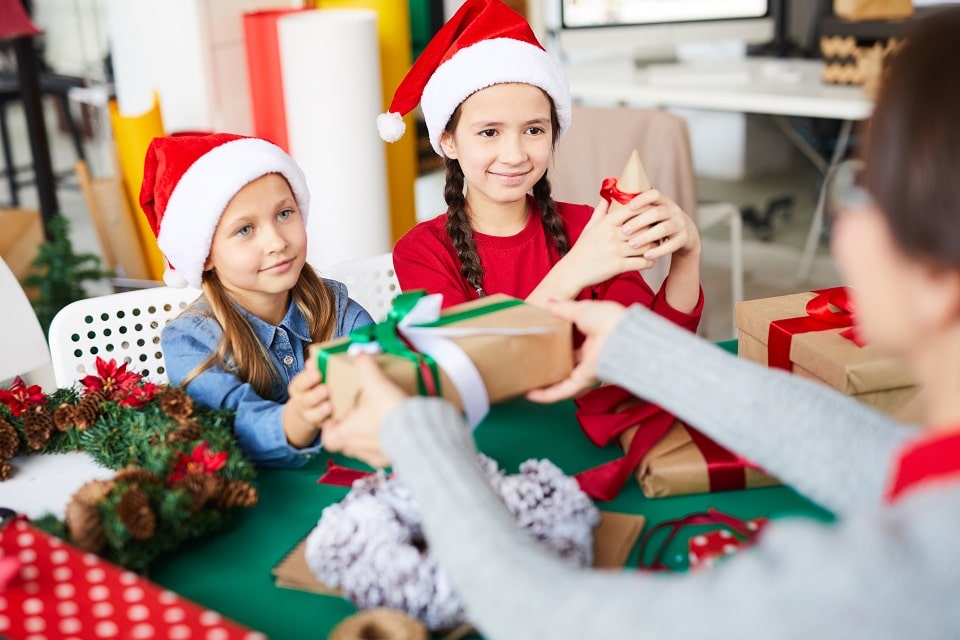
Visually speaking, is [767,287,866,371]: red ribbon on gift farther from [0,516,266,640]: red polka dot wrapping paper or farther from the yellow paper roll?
the yellow paper roll

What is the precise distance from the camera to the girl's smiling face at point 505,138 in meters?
1.73

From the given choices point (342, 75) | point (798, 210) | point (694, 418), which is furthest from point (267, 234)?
point (798, 210)

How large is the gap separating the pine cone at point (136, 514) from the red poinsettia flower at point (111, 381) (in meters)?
0.32

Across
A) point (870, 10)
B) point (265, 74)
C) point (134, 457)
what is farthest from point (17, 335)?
point (870, 10)

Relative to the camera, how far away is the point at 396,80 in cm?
357

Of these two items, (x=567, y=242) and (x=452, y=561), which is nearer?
(x=452, y=561)

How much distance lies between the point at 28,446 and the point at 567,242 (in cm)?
103

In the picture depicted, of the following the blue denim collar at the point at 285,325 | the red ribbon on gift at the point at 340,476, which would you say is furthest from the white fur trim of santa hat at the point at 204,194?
the red ribbon on gift at the point at 340,476

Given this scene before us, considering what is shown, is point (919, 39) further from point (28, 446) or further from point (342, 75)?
point (342, 75)

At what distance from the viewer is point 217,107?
325 cm

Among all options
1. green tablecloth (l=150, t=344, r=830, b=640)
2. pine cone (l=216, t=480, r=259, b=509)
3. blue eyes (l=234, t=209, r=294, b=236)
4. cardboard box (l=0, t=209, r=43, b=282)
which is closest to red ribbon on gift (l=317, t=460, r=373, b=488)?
green tablecloth (l=150, t=344, r=830, b=640)

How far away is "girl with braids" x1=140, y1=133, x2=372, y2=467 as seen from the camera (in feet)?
4.70

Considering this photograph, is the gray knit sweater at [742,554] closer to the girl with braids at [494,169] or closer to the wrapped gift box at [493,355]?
the wrapped gift box at [493,355]

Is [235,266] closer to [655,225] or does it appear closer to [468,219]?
[468,219]
